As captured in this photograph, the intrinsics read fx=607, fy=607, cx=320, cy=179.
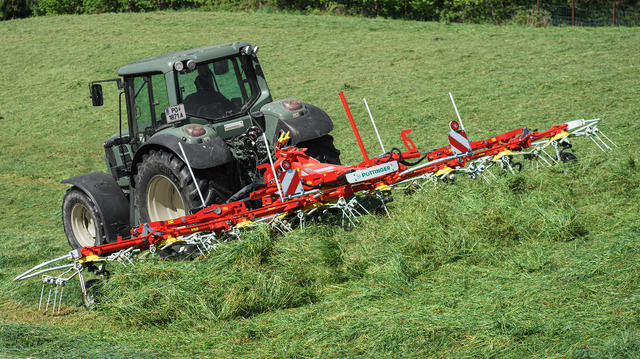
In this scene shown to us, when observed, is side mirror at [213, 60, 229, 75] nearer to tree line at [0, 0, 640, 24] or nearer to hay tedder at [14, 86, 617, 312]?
hay tedder at [14, 86, 617, 312]

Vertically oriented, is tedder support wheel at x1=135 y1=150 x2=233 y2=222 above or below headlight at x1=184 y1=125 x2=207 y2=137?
below

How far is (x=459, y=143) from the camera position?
18.1 ft

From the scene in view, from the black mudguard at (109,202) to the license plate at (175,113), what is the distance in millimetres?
1042

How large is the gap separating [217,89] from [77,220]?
2216 mm

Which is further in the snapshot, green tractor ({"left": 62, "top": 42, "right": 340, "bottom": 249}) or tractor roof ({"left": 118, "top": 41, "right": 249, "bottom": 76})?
tractor roof ({"left": 118, "top": 41, "right": 249, "bottom": 76})

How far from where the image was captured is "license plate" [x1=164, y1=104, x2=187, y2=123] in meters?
5.95

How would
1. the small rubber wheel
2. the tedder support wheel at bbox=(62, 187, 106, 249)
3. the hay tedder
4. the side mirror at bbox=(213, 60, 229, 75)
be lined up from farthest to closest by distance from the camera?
the tedder support wheel at bbox=(62, 187, 106, 249) → the side mirror at bbox=(213, 60, 229, 75) → the small rubber wheel → the hay tedder

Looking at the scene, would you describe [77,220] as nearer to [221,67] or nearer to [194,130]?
[194,130]

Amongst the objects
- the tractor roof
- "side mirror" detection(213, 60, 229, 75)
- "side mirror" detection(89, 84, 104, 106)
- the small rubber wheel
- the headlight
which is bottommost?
the small rubber wheel

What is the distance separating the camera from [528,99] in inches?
422

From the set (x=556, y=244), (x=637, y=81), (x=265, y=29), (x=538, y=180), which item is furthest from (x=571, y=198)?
(x=265, y=29)

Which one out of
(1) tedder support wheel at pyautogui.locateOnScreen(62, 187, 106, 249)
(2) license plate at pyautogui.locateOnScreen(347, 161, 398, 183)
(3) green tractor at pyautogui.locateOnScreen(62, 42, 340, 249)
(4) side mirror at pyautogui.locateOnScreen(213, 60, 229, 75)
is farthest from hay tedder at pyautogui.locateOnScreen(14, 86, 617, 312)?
(1) tedder support wheel at pyautogui.locateOnScreen(62, 187, 106, 249)

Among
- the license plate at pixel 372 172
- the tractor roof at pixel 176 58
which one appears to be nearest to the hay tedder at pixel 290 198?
the license plate at pixel 372 172

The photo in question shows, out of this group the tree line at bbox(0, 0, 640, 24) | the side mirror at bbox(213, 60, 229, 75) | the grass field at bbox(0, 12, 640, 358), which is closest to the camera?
the grass field at bbox(0, 12, 640, 358)
